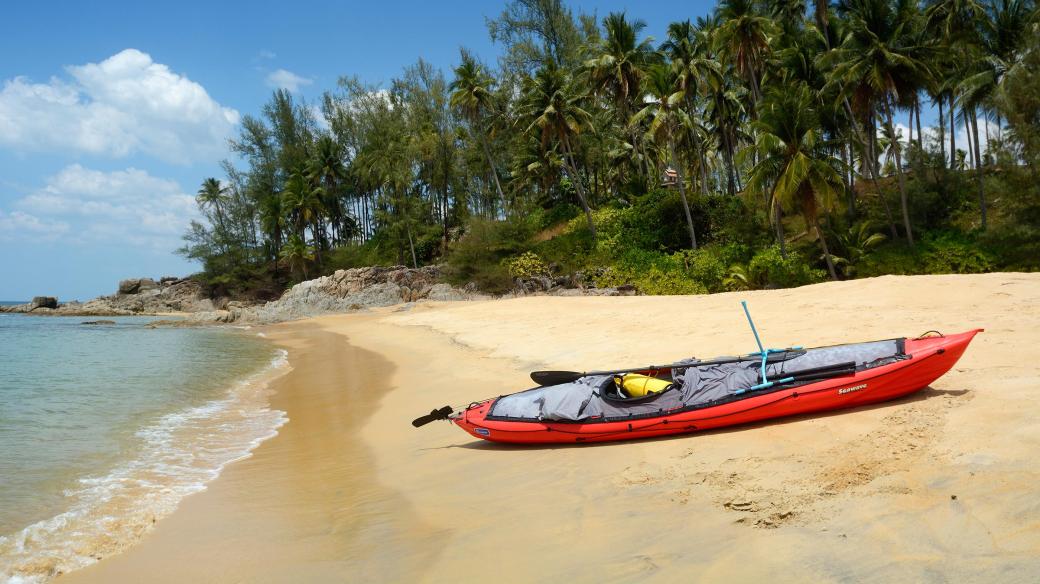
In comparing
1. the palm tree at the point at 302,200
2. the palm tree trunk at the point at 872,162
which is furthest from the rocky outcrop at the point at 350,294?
the palm tree trunk at the point at 872,162

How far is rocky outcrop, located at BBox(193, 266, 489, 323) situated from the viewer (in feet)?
123

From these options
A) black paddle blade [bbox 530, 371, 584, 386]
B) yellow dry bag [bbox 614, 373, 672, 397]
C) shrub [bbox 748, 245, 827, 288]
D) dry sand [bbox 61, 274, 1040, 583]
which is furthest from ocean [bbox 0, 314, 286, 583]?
shrub [bbox 748, 245, 827, 288]

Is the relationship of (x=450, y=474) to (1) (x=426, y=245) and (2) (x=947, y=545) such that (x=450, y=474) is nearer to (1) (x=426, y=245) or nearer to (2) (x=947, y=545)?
(2) (x=947, y=545)

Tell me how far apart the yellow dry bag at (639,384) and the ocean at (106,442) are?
15.3 ft

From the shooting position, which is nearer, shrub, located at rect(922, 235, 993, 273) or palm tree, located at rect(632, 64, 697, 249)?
shrub, located at rect(922, 235, 993, 273)

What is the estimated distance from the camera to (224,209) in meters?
55.0

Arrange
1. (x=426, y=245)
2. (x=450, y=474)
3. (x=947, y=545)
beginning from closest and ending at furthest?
(x=947, y=545) → (x=450, y=474) → (x=426, y=245)

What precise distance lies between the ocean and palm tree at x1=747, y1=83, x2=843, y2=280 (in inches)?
708

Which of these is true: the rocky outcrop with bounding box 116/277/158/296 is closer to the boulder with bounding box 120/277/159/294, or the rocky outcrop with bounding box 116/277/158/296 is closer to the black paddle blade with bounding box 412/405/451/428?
Answer: the boulder with bounding box 120/277/159/294

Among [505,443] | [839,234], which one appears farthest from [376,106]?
[505,443]

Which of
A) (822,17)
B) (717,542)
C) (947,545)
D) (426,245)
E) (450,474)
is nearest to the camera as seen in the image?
(947,545)

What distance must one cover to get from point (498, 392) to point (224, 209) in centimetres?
5347

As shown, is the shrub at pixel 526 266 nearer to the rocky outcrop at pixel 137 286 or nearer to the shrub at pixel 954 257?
the shrub at pixel 954 257

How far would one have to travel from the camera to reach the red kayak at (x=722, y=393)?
568cm
